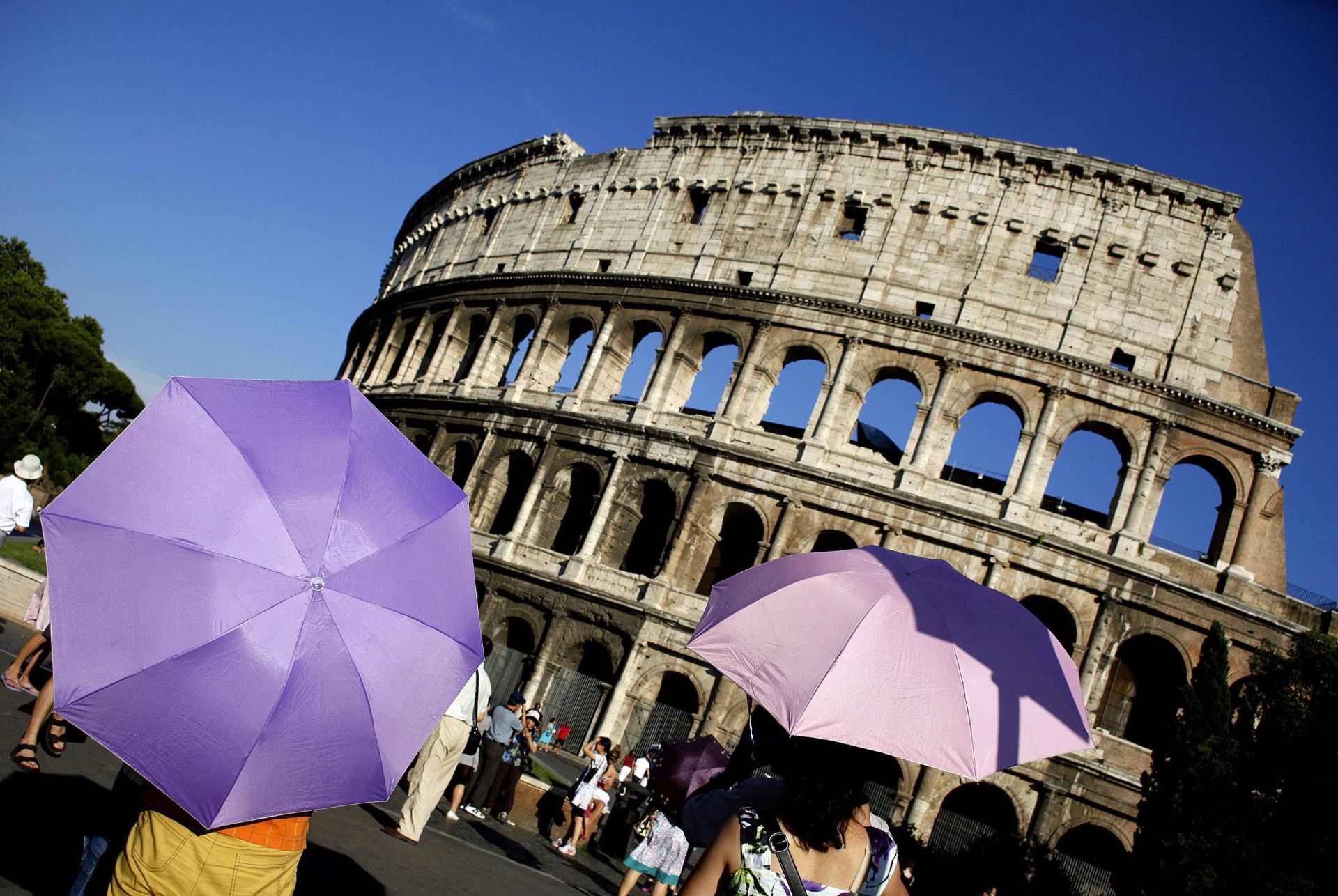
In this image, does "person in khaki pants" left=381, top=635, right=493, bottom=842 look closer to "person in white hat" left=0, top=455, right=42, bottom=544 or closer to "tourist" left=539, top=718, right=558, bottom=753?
"person in white hat" left=0, top=455, right=42, bottom=544

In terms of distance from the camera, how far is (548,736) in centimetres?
1725

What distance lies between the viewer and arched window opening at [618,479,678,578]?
19.2m

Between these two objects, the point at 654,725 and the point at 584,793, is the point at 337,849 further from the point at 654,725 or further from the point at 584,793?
the point at 654,725

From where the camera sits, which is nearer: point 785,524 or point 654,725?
point 654,725

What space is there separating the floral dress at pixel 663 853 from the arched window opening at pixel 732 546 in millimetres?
11409

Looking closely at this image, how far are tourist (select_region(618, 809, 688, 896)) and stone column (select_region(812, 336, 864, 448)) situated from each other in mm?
11898

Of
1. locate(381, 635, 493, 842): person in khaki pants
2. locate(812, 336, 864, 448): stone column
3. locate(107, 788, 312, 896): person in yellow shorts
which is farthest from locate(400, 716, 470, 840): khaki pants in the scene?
locate(812, 336, 864, 448): stone column

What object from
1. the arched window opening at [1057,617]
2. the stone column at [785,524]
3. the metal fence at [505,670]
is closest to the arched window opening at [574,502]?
the metal fence at [505,670]

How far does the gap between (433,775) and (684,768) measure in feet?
6.84

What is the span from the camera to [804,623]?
11.1 ft

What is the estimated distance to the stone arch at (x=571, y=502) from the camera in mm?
20031

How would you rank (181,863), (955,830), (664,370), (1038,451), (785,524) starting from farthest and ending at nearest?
(664,370) < (785,524) < (1038,451) < (955,830) < (181,863)

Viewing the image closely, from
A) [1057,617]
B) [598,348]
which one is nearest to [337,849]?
[1057,617]

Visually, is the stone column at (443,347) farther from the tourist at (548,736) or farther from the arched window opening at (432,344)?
→ the tourist at (548,736)
